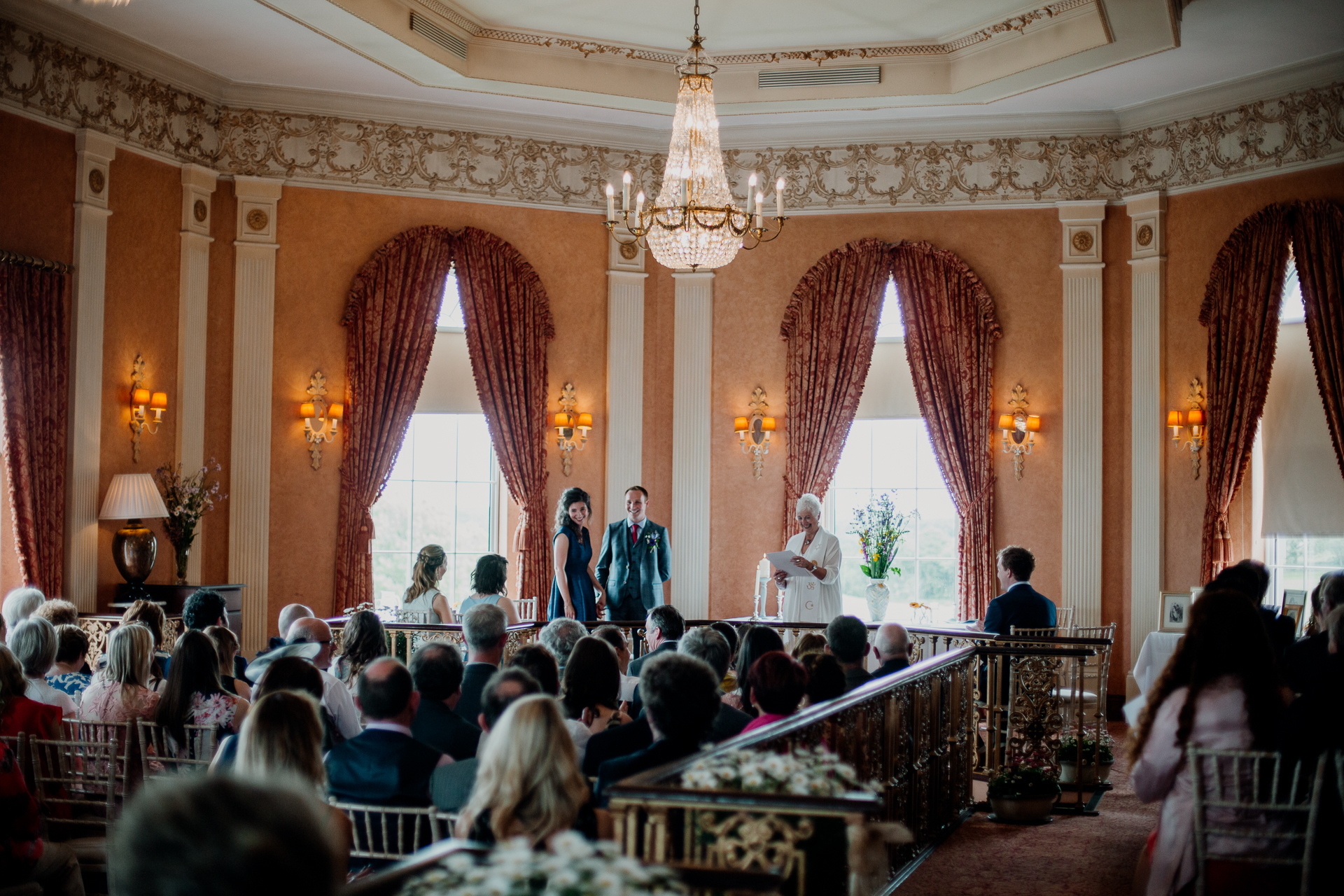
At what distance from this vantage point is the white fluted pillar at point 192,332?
926 cm

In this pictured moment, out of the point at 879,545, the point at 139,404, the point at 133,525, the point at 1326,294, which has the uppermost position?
the point at 1326,294

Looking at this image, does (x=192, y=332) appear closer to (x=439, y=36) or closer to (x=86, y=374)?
(x=86, y=374)

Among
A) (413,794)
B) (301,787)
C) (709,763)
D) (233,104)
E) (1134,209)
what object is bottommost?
(413,794)

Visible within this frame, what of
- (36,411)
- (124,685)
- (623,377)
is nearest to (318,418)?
(36,411)

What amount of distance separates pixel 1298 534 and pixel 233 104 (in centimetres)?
912

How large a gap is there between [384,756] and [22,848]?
1182 mm

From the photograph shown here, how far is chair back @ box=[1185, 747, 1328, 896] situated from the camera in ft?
11.8

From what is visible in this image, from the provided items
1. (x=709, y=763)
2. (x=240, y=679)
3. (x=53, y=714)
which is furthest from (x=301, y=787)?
(x=240, y=679)

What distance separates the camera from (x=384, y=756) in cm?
343

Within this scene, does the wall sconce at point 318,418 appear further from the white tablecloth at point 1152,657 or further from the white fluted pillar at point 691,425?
the white tablecloth at point 1152,657

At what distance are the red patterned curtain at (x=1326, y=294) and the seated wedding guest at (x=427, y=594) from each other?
651 centimetres

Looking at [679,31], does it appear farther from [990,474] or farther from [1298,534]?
[1298,534]

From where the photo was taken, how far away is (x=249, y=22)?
27.2ft

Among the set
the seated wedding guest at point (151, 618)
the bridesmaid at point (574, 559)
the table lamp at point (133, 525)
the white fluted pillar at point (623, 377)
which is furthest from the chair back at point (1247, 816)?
the white fluted pillar at point (623, 377)
